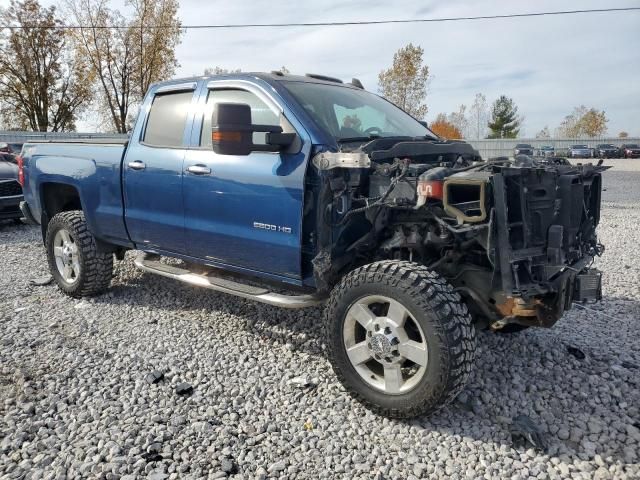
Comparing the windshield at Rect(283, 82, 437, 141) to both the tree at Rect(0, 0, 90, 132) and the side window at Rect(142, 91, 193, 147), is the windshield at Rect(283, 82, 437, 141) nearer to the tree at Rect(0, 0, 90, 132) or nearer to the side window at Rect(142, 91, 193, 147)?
the side window at Rect(142, 91, 193, 147)

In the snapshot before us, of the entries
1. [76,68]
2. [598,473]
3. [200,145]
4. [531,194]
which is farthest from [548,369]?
[76,68]

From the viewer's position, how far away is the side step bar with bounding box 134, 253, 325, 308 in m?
3.68

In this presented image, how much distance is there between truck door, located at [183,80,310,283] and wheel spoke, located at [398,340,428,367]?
38.1 inches

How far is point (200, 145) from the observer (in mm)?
4199

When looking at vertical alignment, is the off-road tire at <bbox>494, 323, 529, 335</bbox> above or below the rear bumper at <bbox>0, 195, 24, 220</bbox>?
below

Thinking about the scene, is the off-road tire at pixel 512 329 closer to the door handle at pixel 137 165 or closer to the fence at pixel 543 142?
the door handle at pixel 137 165

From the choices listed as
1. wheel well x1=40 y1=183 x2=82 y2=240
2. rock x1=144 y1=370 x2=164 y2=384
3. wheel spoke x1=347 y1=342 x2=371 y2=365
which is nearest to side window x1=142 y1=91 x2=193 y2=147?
wheel well x1=40 y1=183 x2=82 y2=240

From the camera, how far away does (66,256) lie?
5504mm

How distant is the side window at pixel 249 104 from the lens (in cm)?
391

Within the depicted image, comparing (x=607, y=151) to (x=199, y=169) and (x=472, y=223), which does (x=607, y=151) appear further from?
(x=472, y=223)

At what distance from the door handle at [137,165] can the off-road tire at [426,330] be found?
227 cm

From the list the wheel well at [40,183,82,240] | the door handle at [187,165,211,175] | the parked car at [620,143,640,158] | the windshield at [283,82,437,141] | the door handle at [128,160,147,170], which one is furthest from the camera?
the parked car at [620,143,640,158]

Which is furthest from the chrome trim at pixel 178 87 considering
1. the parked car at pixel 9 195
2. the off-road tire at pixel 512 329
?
the parked car at pixel 9 195

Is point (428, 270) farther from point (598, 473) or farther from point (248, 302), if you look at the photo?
point (248, 302)
